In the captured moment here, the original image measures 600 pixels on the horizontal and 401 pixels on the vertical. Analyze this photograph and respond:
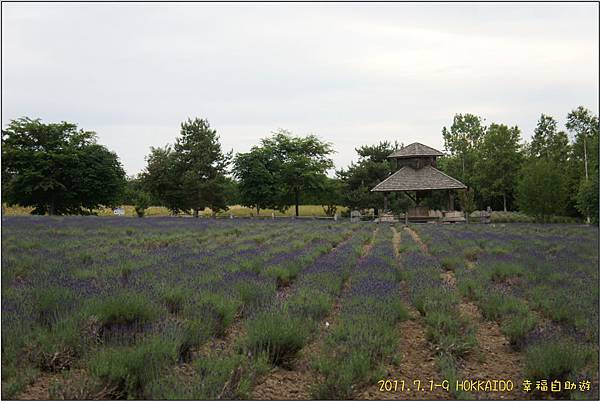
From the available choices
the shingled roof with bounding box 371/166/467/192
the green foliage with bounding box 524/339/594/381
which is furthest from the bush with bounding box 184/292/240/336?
the shingled roof with bounding box 371/166/467/192

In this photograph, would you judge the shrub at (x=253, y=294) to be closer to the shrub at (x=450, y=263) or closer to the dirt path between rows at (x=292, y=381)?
the dirt path between rows at (x=292, y=381)

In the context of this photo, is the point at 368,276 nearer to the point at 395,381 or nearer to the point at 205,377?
the point at 395,381

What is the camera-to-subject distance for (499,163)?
49.2 metres

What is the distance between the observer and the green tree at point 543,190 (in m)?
33.6

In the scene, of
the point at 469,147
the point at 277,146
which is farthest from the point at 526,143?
the point at 277,146

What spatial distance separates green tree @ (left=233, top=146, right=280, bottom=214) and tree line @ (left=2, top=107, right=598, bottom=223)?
0.10 metres

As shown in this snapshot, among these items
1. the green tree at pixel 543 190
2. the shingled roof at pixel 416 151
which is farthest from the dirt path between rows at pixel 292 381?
the green tree at pixel 543 190

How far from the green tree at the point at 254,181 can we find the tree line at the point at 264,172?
10 centimetres

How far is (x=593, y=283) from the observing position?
7.56 m

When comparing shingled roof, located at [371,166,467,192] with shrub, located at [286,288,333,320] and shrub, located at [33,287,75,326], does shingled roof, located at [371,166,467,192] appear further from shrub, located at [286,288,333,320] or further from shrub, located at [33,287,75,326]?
shrub, located at [33,287,75,326]

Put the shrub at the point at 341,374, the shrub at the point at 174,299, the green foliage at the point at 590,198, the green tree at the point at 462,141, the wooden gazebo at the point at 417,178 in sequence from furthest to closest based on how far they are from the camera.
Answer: the green tree at the point at 462,141
the wooden gazebo at the point at 417,178
the green foliage at the point at 590,198
the shrub at the point at 174,299
the shrub at the point at 341,374

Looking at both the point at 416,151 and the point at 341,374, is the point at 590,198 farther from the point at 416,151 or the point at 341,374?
the point at 341,374

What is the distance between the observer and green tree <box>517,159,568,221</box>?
33562 mm

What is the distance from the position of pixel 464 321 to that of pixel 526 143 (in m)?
61.7
